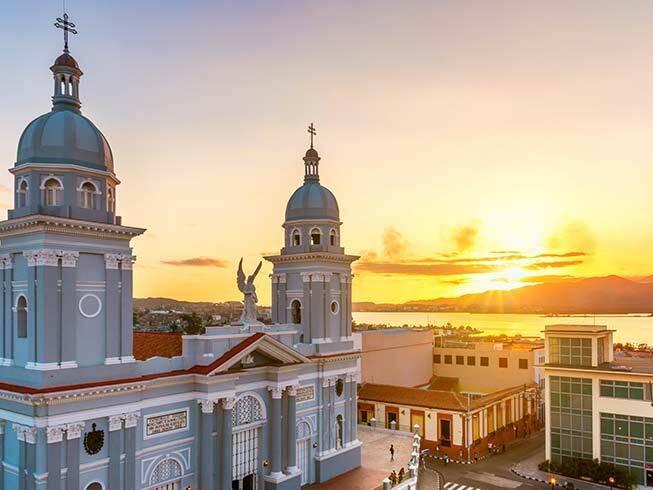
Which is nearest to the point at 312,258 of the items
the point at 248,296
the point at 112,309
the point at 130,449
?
the point at 248,296

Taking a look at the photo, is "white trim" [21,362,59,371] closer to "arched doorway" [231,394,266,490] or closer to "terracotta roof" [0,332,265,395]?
"terracotta roof" [0,332,265,395]

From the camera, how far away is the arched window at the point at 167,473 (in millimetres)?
25125

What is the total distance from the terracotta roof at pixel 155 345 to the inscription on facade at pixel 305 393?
7.67 m

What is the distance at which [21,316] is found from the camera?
22.4 meters

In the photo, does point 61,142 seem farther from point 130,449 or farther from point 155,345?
point 130,449

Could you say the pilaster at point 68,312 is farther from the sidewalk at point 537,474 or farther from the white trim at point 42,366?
the sidewalk at point 537,474

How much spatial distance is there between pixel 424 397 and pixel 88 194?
36545 mm

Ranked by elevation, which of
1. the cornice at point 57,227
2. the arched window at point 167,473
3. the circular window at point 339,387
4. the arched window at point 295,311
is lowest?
the arched window at point 167,473

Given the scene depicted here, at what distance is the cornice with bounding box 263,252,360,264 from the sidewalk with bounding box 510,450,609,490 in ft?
73.5

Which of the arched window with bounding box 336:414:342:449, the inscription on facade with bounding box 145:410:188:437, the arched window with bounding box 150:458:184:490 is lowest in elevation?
the arched window with bounding box 336:414:342:449

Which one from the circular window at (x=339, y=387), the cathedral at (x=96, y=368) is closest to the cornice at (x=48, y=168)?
the cathedral at (x=96, y=368)

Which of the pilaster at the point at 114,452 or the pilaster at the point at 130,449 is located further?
the pilaster at the point at 130,449

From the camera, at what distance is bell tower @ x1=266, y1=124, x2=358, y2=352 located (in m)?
34.8

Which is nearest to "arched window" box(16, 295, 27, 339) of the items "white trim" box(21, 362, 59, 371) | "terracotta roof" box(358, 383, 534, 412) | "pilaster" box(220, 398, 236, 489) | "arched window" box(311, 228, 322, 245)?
"white trim" box(21, 362, 59, 371)
